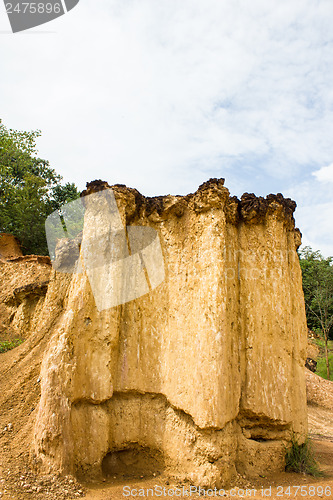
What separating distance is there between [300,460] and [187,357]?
223 centimetres

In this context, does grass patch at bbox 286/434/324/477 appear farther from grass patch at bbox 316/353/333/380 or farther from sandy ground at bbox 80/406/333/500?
grass patch at bbox 316/353/333/380

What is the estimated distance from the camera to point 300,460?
19.3 feet

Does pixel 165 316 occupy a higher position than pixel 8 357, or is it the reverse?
pixel 165 316

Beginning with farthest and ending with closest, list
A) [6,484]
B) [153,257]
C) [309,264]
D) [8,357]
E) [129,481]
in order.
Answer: [309,264], [8,357], [153,257], [129,481], [6,484]

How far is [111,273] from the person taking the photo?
19.3ft

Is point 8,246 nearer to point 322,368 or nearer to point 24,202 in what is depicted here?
point 24,202

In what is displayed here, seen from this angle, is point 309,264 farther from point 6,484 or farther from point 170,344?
point 6,484

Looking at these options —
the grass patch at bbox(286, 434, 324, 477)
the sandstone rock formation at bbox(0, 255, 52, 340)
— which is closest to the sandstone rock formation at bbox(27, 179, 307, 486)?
the grass patch at bbox(286, 434, 324, 477)

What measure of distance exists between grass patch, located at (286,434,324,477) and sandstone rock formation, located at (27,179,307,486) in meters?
0.14

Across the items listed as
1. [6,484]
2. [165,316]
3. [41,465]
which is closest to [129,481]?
[41,465]

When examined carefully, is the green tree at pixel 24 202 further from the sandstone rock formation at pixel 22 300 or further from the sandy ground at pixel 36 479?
the sandy ground at pixel 36 479

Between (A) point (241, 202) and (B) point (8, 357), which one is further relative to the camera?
(B) point (8, 357)

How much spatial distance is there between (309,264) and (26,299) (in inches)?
761

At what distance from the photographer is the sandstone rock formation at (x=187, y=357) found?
5.20 m
